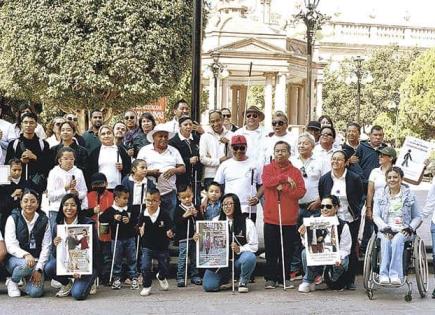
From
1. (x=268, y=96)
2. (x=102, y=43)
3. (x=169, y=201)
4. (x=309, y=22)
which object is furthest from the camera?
(x=268, y=96)

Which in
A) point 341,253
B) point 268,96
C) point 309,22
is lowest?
point 341,253

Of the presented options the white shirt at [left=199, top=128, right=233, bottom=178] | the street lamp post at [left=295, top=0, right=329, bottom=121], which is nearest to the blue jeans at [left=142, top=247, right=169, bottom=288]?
the white shirt at [left=199, top=128, right=233, bottom=178]

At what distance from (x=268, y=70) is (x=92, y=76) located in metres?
32.3

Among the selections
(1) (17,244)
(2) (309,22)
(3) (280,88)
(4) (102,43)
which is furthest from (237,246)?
(3) (280,88)

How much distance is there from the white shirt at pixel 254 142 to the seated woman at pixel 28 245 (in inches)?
108

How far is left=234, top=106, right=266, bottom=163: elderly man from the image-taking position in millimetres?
9758

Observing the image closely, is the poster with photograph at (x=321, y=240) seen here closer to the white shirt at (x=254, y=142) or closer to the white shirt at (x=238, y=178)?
the white shirt at (x=238, y=178)

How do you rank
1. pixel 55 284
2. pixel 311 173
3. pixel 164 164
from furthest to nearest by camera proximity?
pixel 164 164, pixel 311 173, pixel 55 284

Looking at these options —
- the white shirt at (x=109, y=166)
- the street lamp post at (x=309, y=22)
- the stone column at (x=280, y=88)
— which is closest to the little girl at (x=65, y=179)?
the white shirt at (x=109, y=166)

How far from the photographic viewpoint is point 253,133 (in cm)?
983

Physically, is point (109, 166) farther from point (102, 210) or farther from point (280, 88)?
point (280, 88)

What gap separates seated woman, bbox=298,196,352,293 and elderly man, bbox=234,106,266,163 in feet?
4.40

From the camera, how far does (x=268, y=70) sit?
55.2 m

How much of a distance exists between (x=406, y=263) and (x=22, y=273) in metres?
4.29
